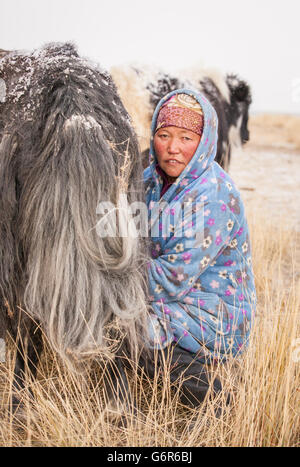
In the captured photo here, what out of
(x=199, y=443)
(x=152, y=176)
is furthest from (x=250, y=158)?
(x=199, y=443)

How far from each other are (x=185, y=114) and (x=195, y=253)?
0.59 meters

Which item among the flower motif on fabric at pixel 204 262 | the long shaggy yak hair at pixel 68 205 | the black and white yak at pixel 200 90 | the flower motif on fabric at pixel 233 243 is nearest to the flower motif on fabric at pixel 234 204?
the flower motif on fabric at pixel 233 243

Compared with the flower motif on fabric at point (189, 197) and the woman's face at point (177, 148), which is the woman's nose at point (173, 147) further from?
the flower motif on fabric at point (189, 197)

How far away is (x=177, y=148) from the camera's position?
1941 mm

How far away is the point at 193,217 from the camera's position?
5.97 ft

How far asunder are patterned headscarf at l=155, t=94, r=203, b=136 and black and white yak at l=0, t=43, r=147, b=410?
0.37 meters

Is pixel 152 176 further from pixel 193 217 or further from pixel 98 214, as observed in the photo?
pixel 98 214

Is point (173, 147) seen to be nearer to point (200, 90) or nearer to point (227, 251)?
point (227, 251)

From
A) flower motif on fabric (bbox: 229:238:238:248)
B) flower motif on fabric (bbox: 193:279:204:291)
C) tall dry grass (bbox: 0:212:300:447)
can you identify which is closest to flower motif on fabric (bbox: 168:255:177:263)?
flower motif on fabric (bbox: 193:279:204:291)

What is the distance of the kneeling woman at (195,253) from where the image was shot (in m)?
1.80

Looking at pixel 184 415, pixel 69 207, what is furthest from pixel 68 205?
pixel 184 415

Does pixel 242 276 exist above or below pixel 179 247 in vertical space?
below

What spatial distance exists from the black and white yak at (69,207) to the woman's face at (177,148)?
36 cm
